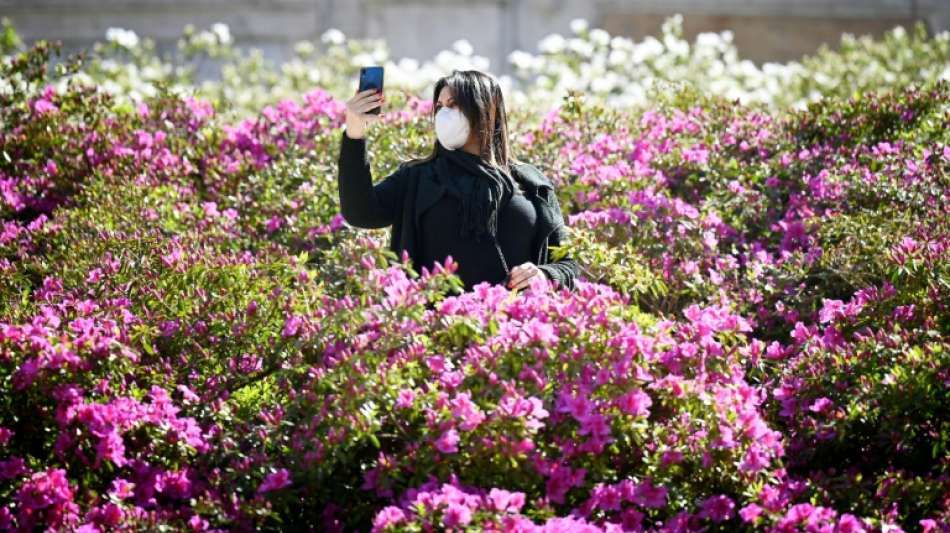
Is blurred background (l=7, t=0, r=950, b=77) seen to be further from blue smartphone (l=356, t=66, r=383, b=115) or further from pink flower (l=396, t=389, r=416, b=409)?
pink flower (l=396, t=389, r=416, b=409)

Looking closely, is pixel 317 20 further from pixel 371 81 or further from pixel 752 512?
pixel 752 512

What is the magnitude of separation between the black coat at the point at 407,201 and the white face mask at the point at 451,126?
110 mm

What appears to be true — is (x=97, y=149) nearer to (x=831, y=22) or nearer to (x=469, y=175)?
(x=469, y=175)

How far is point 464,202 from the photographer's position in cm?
398

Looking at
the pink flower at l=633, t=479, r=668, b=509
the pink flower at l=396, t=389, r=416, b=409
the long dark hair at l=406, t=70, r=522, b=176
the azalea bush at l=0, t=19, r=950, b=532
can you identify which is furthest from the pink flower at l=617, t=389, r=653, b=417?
the long dark hair at l=406, t=70, r=522, b=176

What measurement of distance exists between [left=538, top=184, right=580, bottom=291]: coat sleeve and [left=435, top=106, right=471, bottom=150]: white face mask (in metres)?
0.38

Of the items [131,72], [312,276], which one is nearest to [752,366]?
[312,276]

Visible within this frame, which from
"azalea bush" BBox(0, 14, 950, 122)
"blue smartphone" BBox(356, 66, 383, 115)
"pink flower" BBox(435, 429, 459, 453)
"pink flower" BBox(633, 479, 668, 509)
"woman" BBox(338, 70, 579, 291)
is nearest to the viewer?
"pink flower" BBox(435, 429, 459, 453)

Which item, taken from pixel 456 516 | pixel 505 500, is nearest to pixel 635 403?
pixel 505 500

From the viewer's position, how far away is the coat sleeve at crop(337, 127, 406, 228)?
3871 mm

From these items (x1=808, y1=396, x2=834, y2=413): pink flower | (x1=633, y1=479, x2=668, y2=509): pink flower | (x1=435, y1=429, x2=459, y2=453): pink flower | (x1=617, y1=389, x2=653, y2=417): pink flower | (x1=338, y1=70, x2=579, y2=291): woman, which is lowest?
(x1=633, y1=479, x2=668, y2=509): pink flower

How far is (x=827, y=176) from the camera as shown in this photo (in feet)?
17.5

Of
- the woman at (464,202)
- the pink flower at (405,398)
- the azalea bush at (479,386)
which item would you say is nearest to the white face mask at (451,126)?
the woman at (464,202)

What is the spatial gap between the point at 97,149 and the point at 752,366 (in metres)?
3.24
